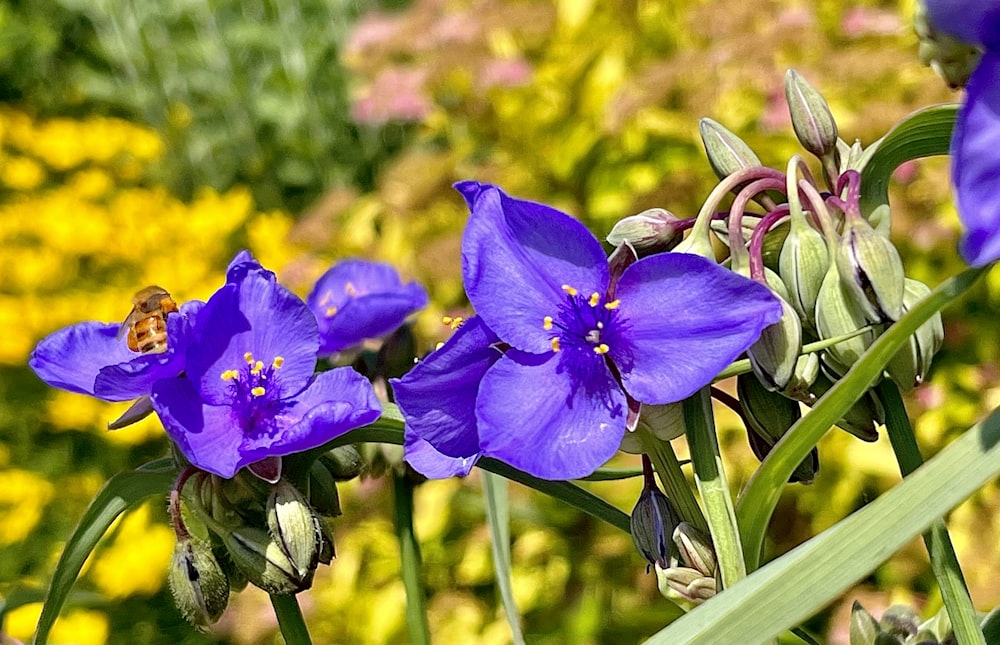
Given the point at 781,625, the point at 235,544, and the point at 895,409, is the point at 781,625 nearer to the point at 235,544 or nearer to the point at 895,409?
the point at 895,409

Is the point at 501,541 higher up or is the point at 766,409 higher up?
the point at 766,409

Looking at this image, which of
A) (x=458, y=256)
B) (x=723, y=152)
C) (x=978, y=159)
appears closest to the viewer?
(x=978, y=159)

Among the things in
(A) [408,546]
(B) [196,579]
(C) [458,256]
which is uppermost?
(B) [196,579]

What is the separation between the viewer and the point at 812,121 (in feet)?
1.09

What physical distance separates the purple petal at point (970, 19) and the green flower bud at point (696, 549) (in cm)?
17

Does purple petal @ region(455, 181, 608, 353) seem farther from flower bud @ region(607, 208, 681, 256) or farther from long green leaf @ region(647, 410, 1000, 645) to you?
Answer: long green leaf @ region(647, 410, 1000, 645)

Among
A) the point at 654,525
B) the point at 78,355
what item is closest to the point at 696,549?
the point at 654,525

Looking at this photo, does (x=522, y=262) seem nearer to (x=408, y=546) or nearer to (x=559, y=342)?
(x=559, y=342)

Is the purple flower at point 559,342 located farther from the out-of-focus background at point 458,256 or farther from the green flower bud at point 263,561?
the out-of-focus background at point 458,256

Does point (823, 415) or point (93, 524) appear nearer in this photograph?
point (823, 415)

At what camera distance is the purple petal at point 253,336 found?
15.6 inches

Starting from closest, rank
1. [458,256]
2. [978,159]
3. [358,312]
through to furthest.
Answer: [978,159]
[358,312]
[458,256]

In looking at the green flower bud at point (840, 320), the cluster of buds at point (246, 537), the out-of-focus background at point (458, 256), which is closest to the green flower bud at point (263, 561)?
the cluster of buds at point (246, 537)

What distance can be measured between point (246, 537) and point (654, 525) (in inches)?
6.1
